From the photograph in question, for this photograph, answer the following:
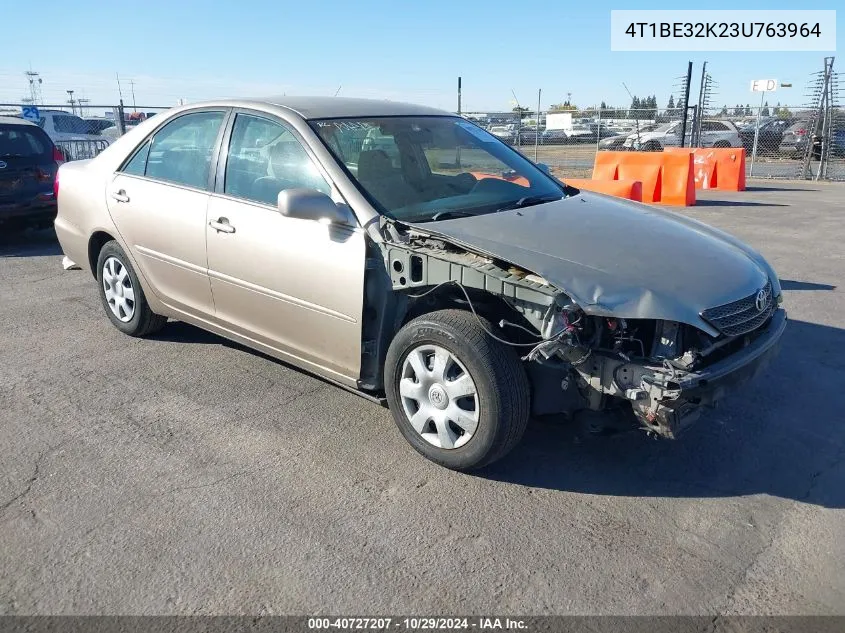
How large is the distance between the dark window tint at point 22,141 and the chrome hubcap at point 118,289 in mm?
4883

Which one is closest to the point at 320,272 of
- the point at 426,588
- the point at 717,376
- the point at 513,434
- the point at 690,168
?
the point at 513,434

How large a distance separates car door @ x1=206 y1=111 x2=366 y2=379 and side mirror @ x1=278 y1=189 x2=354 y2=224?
71 millimetres

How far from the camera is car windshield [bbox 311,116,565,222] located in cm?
397

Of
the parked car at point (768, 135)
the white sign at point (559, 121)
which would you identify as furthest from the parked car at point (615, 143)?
the parked car at point (768, 135)

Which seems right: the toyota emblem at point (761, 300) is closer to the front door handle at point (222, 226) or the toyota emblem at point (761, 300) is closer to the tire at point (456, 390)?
the tire at point (456, 390)

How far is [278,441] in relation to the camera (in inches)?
152

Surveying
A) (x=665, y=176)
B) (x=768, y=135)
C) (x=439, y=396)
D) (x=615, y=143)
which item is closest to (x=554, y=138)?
(x=615, y=143)

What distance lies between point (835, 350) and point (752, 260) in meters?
1.81

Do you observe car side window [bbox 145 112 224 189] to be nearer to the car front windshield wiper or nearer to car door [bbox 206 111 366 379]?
car door [bbox 206 111 366 379]

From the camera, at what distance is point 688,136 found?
23016mm

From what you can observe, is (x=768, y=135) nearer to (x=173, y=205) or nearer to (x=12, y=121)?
(x=12, y=121)

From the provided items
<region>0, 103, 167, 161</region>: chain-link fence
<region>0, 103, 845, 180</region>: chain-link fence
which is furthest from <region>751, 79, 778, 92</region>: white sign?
<region>0, 103, 167, 161</region>: chain-link fence

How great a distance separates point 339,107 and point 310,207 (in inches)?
45.3

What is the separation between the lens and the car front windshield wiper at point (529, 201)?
415 centimetres
